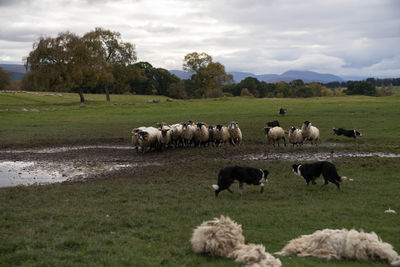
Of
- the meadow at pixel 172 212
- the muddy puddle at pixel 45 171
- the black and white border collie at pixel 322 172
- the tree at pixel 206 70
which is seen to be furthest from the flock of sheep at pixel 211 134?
the tree at pixel 206 70

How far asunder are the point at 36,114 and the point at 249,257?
4095cm

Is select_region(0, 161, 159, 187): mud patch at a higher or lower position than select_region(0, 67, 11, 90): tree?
lower

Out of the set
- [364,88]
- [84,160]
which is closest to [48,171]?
[84,160]

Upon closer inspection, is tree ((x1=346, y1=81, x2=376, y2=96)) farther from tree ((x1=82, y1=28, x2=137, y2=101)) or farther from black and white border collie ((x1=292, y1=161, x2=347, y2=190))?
black and white border collie ((x1=292, y1=161, x2=347, y2=190))

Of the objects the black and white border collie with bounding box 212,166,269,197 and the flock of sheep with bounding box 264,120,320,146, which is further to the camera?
the flock of sheep with bounding box 264,120,320,146

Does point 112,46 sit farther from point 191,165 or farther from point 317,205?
point 317,205

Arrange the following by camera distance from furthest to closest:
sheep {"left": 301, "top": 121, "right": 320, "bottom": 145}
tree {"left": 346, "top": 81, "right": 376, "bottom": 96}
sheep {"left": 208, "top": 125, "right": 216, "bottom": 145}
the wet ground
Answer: tree {"left": 346, "top": 81, "right": 376, "bottom": 96}
sheep {"left": 208, "top": 125, "right": 216, "bottom": 145}
sheep {"left": 301, "top": 121, "right": 320, "bottom": 145}
the wet ground

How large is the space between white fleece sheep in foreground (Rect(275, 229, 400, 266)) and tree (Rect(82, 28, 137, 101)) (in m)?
53.5

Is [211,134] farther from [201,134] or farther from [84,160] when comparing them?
[84,160]

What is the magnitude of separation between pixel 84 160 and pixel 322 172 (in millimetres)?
11757

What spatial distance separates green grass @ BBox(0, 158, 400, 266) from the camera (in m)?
6.89

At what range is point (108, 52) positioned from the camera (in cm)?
6569

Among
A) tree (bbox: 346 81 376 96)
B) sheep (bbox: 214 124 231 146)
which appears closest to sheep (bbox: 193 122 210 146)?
sheep (bbox: 214 124 231 146)

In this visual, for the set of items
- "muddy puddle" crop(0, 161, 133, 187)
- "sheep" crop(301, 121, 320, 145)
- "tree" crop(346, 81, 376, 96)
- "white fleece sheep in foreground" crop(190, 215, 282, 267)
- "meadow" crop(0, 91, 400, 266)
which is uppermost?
"tree" crop(346, 81, 376, 96)
